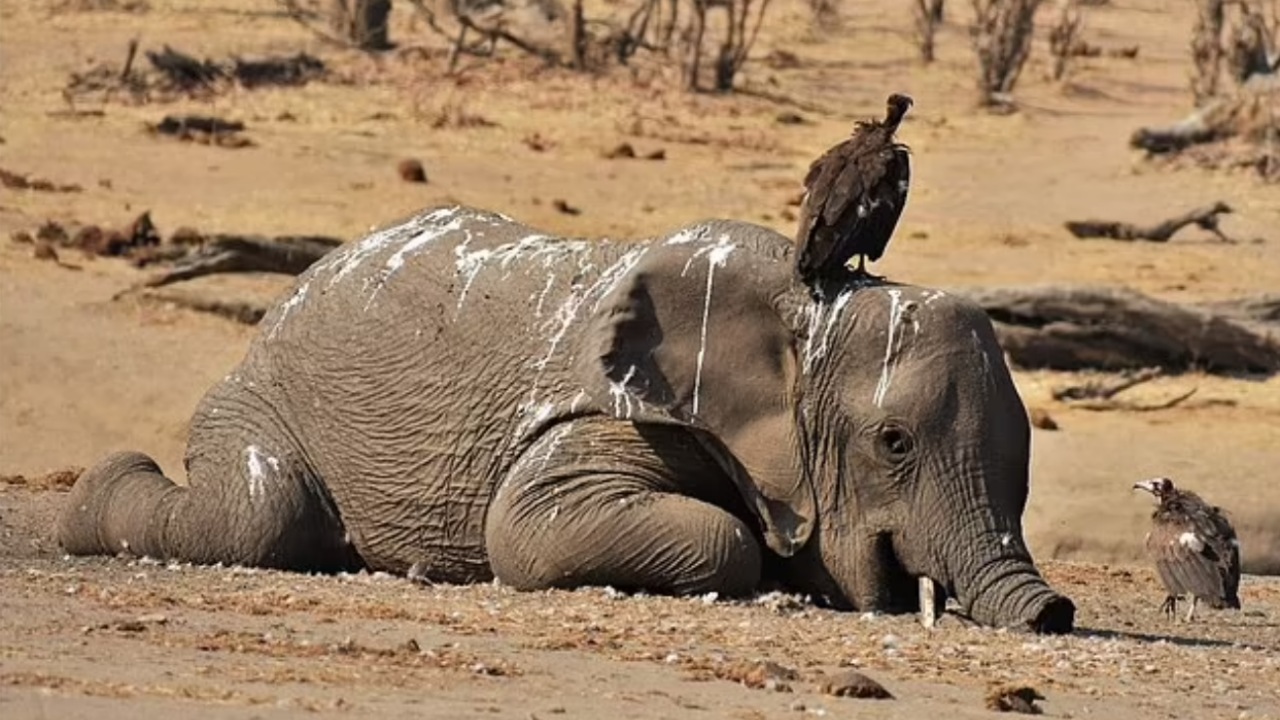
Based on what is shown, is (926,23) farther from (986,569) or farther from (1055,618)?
(1055,618)

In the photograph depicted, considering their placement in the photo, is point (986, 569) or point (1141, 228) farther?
point (1141, 228)

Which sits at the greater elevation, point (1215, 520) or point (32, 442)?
point (1215, 520)

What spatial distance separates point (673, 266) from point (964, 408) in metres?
1.27

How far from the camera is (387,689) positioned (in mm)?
9695

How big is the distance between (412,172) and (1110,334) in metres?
7.97

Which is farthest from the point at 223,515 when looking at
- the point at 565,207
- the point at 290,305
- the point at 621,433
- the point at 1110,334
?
the point at 565,207

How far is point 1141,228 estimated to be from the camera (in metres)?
28.2

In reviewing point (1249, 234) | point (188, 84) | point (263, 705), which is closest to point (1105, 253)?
point (1249, 234)

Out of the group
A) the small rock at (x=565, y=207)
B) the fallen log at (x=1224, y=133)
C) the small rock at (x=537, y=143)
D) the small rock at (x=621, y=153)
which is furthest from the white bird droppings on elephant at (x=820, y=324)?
the fallen log at (x=1224, y=133)

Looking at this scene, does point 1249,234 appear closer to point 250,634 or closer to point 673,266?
point 673,266

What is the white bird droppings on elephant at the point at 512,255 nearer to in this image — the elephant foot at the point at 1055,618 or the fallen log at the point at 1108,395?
the elephant foot at the point at 1055,618

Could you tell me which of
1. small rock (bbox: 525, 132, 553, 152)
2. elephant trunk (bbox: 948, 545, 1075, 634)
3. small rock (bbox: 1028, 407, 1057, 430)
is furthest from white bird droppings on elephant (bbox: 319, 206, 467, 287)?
small rock (bbox: 525, 132, 553, 152)

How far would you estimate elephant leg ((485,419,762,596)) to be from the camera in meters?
12.4

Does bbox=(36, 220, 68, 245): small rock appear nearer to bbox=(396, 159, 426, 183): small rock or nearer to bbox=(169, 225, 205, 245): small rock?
bbox=(169, 225, 205, 245): small rock
